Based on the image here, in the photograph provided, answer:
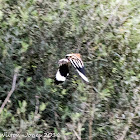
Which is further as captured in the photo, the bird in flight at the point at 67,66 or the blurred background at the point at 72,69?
the bird in flight at the point at 67,66

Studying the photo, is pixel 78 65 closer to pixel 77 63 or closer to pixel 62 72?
pixel 77 63

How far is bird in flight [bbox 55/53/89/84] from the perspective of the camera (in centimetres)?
208

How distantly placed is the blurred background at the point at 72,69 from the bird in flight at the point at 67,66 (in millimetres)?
62

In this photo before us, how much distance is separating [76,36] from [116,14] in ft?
1.63

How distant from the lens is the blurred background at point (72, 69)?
1.96m

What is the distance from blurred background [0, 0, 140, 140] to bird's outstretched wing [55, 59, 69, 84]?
5cm

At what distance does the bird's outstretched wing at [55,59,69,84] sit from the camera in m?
2.12

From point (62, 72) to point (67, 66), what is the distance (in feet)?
0.22

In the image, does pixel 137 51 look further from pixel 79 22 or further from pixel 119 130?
pixel 119 130

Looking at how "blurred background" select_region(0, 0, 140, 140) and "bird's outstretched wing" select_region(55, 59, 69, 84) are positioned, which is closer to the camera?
"blurred background" select_region(0, 0, 140, 140)

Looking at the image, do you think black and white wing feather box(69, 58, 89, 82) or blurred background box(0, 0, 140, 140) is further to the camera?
black and white wing feather box(69, 58, 89, 82)

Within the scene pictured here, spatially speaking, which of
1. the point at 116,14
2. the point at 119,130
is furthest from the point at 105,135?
the point at 116,14

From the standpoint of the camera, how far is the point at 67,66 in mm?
2193

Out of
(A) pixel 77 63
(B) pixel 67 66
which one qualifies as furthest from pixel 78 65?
(B) pixel 67 66
